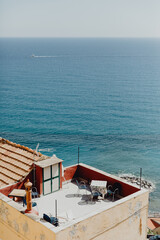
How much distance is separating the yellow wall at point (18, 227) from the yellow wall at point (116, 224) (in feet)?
2.51

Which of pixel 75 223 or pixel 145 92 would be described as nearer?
pixel 75 223

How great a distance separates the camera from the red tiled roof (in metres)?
13.9

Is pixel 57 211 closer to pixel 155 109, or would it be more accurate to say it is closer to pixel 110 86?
pixel 155 109

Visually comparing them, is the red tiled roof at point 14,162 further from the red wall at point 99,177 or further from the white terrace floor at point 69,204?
the red wall at point 99,177

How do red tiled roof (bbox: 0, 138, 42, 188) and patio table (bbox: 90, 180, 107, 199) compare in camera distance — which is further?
red tiled roof (bbox: 0, 138, 42, 188)

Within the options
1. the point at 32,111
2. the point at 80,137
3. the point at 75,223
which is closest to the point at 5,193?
the point at 75,223

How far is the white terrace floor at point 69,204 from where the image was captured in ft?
39.6

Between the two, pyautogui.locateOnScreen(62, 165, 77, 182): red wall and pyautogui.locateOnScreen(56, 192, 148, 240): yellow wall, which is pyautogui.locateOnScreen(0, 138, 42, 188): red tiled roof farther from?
pyautogui.locateOnScreen(56, 192, 148, 240): yellow wall

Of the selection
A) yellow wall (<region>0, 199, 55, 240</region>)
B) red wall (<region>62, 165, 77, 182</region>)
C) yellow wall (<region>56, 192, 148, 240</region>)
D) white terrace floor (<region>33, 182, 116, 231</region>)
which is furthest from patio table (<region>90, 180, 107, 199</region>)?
yellow wall (<region>0, 199, 55, 240</region>)

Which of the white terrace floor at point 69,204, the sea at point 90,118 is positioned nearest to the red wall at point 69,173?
the white terrace floor at point 69,204

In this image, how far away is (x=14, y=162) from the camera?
580 inches

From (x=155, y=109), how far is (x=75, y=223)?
76.5 metres

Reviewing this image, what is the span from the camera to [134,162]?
171ft

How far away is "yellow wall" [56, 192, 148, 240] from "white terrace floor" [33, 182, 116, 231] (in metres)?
0.55
